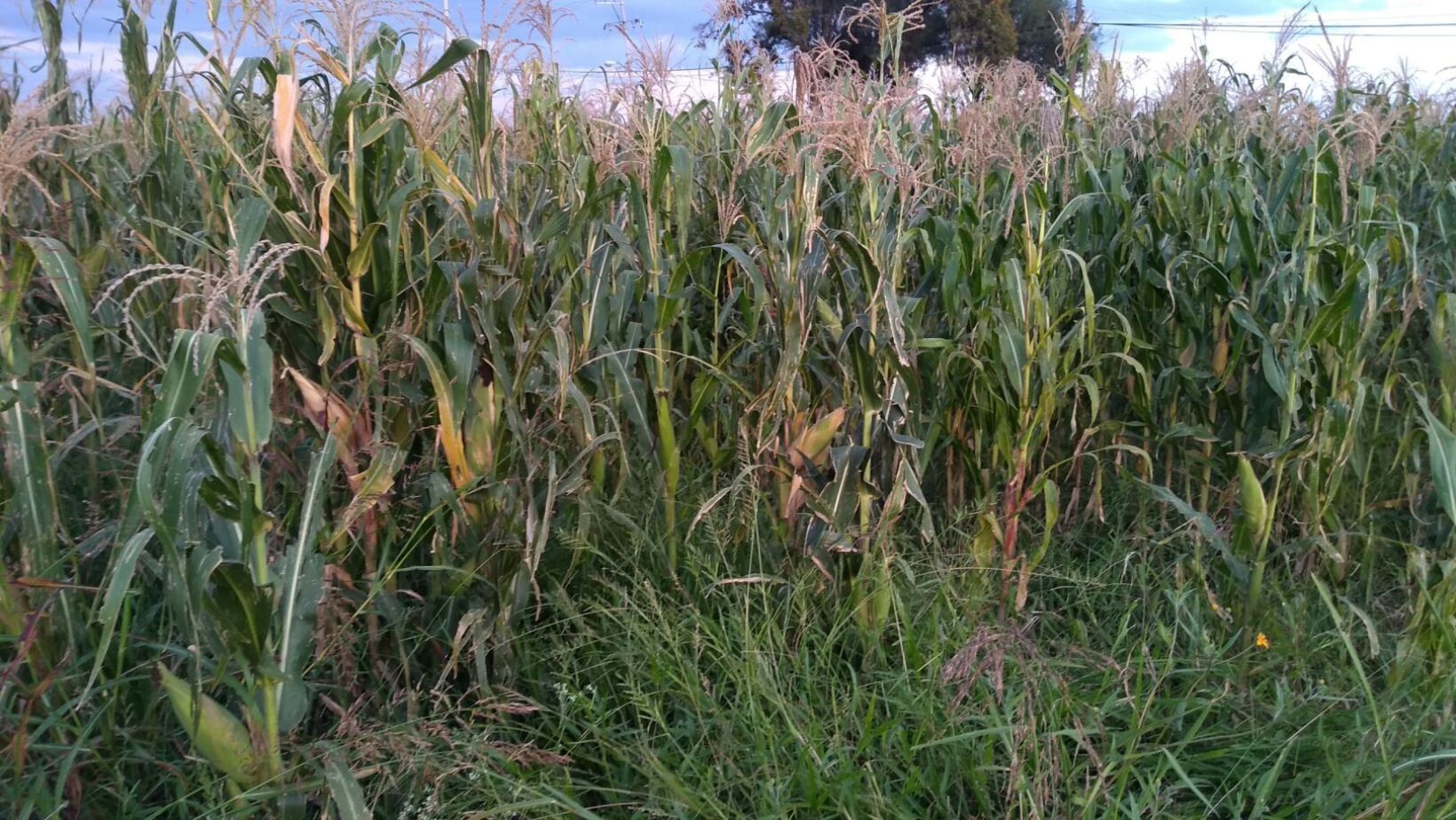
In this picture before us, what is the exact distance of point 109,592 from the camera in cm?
155

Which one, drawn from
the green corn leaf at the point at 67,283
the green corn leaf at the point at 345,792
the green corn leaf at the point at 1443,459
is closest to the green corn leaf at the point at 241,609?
the green corn leaf at the point at 345,792

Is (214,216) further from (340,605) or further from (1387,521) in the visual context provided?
(1387,521)

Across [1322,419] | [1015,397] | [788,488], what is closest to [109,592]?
[788,488]

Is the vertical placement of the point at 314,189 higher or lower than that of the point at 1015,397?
higher

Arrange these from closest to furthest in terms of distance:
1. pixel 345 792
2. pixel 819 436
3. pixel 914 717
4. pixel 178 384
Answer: pixel 178 384 → pixel 345 792 → pixel 914 717 → pixel 819 436

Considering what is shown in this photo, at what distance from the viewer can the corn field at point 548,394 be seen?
1935 mm

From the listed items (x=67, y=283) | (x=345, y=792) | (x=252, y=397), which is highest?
(x=67, y=283)

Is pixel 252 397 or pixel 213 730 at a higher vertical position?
pixel 252 397

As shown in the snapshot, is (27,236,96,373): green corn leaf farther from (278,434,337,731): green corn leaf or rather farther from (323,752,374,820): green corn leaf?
(323,752,374,820): green corn leaf

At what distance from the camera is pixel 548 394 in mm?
2479

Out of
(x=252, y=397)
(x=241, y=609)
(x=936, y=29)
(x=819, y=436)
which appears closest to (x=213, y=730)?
(x=241, y=609)

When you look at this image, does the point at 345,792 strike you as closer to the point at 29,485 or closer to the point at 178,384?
the point at 178,384

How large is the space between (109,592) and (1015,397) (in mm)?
2146

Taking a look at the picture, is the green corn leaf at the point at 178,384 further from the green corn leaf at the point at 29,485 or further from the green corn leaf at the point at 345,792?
the green corn leaf at the point at 345,792
